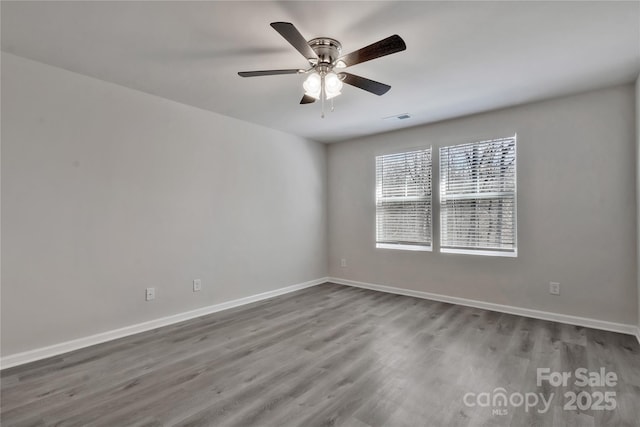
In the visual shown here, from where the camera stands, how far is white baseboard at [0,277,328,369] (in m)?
2.47

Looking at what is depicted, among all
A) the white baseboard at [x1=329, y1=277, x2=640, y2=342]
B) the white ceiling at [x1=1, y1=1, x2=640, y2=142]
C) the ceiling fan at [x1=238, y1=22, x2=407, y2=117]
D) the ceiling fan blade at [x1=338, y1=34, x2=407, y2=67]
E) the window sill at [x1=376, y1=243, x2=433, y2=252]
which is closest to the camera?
the ceiling fan blade at [x1=338, y1=34, x2=407, y2=67]

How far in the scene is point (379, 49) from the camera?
1.90 m

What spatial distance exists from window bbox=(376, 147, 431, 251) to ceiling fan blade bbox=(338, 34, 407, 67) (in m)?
2.67

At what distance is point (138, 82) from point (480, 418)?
3.80 m

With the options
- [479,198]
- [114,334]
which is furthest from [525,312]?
[114,334]

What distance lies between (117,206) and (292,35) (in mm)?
2407

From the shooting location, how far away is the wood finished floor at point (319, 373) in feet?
5.91

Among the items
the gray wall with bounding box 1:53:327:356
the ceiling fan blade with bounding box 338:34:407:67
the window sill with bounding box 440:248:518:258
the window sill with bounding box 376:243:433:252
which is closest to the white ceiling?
the ceiling fan blade with bounding box 338:34:407:67

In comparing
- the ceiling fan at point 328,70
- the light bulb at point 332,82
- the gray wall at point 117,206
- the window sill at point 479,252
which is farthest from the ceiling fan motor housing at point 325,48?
the window sill at point 479,252

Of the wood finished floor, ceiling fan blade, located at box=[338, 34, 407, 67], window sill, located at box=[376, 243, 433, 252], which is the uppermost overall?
ceiling fan blade, located at box=[338, 34, 407, 67]

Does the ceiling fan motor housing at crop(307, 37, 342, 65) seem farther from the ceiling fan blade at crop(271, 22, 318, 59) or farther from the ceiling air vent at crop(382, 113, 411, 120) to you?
the ceiling air vent at crop(382, 113, 411, 120)

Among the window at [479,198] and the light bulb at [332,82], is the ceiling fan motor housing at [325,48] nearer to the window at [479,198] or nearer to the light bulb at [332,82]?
the light bulb at [332,82]

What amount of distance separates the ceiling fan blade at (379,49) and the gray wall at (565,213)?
5.58 ft

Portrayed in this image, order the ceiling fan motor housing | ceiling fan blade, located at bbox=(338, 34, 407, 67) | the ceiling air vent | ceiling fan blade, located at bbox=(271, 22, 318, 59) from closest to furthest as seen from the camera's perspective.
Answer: ceiling fan blade, located at bbox=(271, 22, 318, 59), ceiling fan blade, located at bbox=(338, 34, 407, 67), the ceiling fan motor housing, the ceiling air vent
